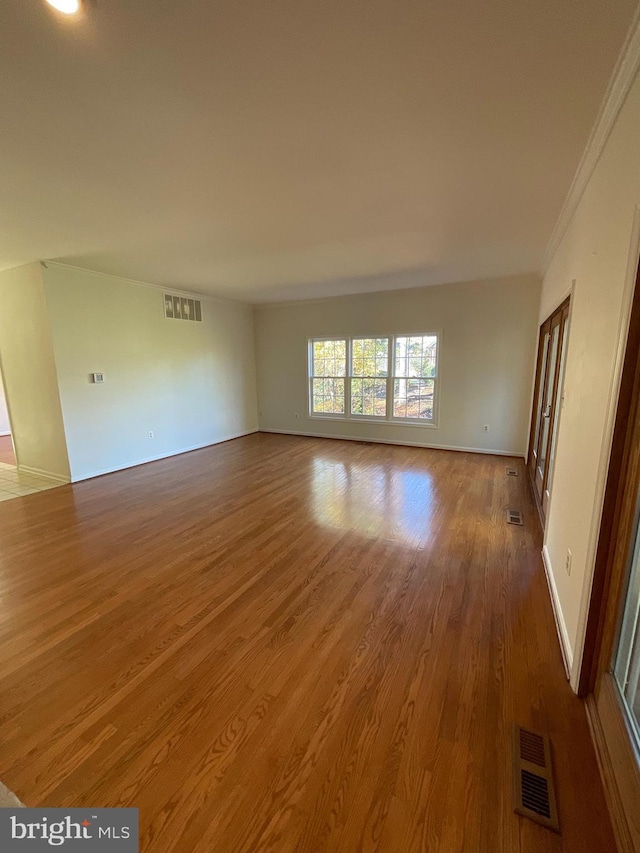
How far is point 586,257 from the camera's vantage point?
2.08 metres

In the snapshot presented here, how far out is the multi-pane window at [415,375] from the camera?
5.98 metres

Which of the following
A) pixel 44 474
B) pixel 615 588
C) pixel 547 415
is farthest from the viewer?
→ pixel 44 474

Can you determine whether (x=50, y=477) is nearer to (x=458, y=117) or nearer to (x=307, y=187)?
(x=307, y=187)

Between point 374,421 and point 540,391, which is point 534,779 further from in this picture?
point 374,421

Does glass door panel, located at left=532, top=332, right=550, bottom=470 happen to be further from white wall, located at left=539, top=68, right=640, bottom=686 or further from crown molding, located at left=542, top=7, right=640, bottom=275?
white wall, located at left=539, top=68, right=640, bottom=686

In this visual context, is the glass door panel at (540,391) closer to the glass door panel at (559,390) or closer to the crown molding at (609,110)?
the glass door panel at (559,390)

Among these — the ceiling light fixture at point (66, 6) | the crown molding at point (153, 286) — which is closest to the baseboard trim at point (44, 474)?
the crown molding at point (153, 286)

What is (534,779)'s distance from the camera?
1.25m

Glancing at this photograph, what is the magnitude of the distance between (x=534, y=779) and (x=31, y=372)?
5967 millimetres

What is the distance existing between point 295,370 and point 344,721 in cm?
624

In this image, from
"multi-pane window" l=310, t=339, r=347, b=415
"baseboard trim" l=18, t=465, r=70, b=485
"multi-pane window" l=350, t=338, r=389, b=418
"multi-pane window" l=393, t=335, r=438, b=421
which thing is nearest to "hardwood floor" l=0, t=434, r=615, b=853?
"baseboard trim" l=18, t=465, r=70, b=485

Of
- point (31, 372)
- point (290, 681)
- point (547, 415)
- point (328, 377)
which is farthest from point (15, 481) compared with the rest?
point (547, 415)

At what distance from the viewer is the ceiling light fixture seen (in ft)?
3.75

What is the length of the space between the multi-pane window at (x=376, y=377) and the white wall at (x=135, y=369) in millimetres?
1776
